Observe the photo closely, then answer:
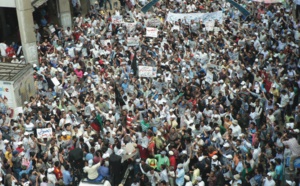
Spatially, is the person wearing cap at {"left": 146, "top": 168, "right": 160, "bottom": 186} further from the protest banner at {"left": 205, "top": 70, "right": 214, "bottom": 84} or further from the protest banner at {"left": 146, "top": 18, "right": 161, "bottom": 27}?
the protest banner at {"left": 146, "top": 18, "right": 161, "bottom": 27}

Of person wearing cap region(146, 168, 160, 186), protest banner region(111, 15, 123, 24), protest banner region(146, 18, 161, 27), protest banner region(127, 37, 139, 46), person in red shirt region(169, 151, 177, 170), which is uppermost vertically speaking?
protest banner region(111, 15, 123, 24)

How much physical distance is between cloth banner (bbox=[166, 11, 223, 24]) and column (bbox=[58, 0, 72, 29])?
5.94m

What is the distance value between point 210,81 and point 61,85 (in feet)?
18.7

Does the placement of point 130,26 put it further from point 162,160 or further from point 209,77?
point 162,160

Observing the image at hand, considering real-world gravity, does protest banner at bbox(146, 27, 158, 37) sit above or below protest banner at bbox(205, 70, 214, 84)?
above

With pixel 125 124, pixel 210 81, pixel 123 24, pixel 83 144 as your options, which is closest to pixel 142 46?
pixel 123 24

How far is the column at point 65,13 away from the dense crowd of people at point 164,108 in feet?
8.73

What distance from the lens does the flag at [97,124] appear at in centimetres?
2198

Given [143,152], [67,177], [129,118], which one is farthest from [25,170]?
[129,118]

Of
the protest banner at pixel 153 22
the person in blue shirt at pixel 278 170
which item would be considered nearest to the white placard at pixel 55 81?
the protest banner at pixel 153 22

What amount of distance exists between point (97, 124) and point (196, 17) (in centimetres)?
1066

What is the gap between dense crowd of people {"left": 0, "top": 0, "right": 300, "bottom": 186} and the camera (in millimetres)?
19266

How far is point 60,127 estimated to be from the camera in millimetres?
21672

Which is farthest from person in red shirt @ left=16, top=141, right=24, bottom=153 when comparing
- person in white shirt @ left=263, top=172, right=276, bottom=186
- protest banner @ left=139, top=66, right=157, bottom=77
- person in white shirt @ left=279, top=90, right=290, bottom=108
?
person in white shirt @ left=279, top=90, right=290, bottom=108
